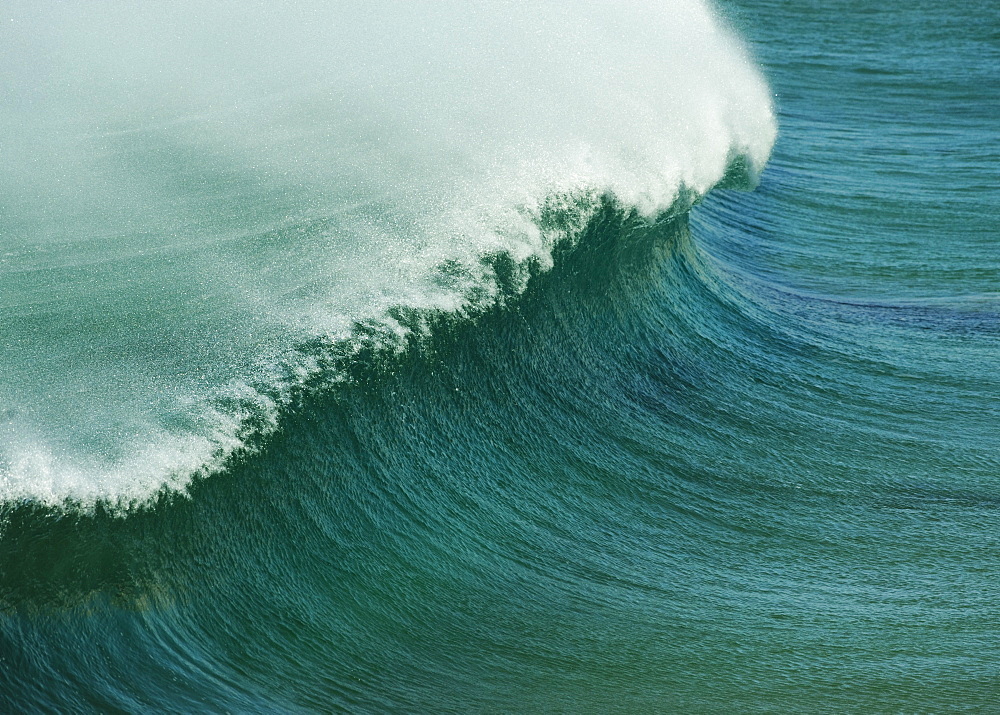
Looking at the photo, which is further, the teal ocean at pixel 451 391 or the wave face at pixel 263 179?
the wave face at pixel 263 179

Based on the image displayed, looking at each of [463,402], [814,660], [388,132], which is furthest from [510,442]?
[388,132]

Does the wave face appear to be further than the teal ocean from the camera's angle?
Yes

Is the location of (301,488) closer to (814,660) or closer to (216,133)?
(814,660)

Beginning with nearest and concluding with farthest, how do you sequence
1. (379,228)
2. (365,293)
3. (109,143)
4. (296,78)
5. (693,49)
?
(365,293) < (379,228) < (109,143) < (296,78) < (693,49)

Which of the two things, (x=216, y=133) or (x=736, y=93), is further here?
(x=736, y=93)
